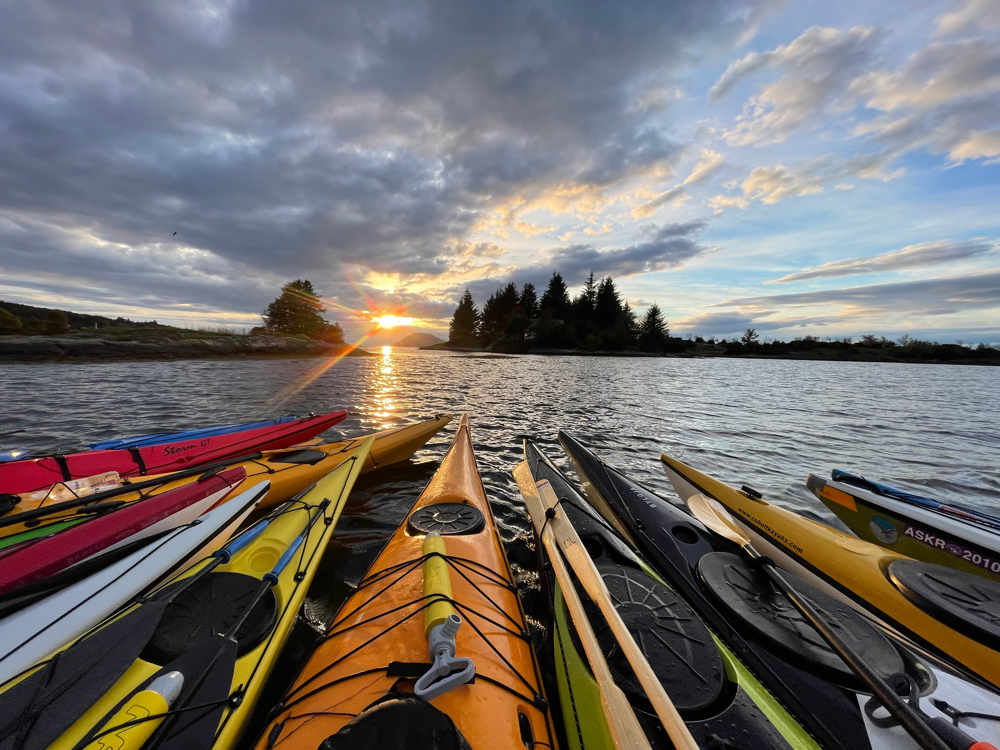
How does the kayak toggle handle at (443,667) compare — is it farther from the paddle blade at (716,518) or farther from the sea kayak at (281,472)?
the sea kayak at (281,472)

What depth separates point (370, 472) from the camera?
6184mm

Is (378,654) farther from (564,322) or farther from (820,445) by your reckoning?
(564,322)

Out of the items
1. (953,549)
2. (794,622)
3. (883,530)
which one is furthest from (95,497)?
(883,530)

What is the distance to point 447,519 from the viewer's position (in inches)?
144

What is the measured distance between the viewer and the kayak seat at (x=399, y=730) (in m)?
1.34

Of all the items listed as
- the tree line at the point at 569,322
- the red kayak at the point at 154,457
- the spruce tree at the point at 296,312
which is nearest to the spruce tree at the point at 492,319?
the tree line at the point at 569,322

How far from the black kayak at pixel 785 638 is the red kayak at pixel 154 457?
6.43 metres

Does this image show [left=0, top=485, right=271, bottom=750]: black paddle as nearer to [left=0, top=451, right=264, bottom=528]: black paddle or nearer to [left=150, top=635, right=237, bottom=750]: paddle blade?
[left=150, top=635, right=237, bottom=750]: paddle blade

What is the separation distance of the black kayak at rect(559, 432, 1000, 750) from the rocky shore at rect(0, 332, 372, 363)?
122 ft

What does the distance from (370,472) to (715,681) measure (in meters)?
5.46

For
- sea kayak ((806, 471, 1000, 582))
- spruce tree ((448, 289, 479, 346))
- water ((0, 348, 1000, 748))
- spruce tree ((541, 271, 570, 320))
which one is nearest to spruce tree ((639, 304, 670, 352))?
spruce tree ((541, 271, 570, 320))

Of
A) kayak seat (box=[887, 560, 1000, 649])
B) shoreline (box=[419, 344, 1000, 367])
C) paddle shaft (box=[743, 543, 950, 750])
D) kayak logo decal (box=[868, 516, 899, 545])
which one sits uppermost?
shoreline (box=[419, 344, 1000, 367])

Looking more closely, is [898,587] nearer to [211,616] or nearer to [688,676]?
[688,676]

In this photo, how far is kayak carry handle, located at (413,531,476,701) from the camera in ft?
5.29
